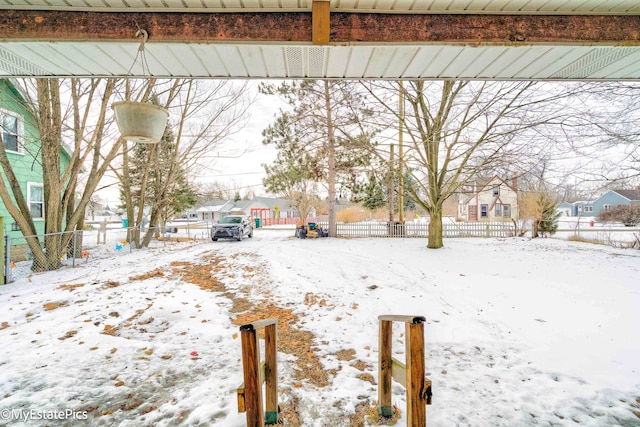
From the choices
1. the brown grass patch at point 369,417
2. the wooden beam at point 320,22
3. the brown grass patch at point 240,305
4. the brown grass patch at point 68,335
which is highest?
the wooden beam at point 320,22

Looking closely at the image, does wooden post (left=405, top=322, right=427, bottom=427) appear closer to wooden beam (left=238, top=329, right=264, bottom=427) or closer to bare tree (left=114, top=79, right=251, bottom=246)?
wooden beam (left=238, top=329, right=264, bottom=427)

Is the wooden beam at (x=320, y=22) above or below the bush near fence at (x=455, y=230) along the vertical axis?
above

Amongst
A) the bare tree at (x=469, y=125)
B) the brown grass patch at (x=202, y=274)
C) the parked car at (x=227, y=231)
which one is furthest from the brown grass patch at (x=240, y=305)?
the parked car at (x=227, y=231)

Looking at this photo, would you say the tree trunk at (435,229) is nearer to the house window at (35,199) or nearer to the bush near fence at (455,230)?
the bush near fence at (455,230)

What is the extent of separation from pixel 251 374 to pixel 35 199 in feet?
41.4

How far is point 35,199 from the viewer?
9.97 meters

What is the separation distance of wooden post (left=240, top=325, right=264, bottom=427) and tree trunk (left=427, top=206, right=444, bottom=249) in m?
9.56

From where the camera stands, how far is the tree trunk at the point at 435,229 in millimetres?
10156

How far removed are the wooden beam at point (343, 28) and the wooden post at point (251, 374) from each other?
2.17 meters

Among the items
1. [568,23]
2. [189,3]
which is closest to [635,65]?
[568,23]

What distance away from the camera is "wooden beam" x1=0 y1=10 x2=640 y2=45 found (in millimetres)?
2301

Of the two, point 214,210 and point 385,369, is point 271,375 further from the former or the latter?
point 214,210

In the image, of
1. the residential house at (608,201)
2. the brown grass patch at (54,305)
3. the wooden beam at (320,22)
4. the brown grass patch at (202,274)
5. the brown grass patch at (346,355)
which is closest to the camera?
the wooden beam at (320,22)

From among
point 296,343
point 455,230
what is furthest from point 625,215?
point 296,343
